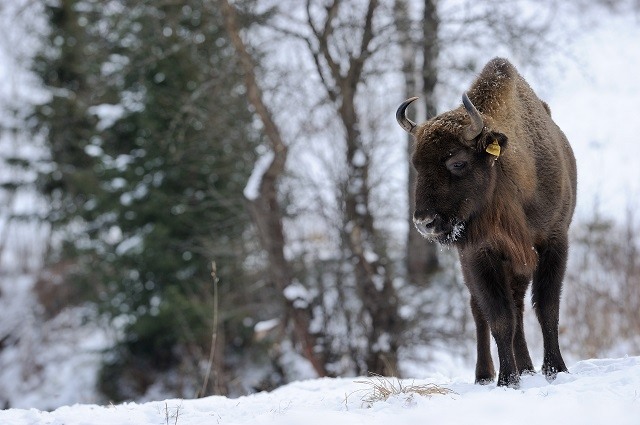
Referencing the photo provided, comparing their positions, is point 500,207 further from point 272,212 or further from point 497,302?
point 272,212

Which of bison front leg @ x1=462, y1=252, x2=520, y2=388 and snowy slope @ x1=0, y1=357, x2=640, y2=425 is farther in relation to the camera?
bison front leg @ x1=462, y1=252, x2=520, y2=388

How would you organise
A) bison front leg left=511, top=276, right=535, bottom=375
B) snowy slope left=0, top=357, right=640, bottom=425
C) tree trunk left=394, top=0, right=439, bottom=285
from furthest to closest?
tree trunk left=394, top=0, right=439, bottom=285 < bison front leg left=511, top=276, right=535, bottom=375 < snowy slope left=0, top=357, right=640, bottom=425

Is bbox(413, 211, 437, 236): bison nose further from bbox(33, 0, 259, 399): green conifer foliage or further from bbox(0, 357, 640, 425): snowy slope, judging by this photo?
bbox(33, 0, 259, 399): green conifer foliage

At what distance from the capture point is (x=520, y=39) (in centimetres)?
1134

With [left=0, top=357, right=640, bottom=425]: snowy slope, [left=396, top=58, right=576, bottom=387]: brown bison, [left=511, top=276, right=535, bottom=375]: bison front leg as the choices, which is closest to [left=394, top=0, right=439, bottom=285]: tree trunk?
[left=396, top=58, right=576, bottom=387]: brown bison

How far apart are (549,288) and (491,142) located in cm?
117

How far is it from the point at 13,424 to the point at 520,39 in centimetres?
936

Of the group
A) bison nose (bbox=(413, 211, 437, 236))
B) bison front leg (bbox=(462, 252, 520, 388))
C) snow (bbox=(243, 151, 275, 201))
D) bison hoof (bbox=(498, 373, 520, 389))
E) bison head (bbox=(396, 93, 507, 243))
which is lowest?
bison hoof (bbox=(498, 373, 520, 389))

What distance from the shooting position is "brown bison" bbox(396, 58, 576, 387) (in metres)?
5.00

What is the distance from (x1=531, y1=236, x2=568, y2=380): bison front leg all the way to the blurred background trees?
3.95m

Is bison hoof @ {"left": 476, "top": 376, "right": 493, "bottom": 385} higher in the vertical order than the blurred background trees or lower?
lower

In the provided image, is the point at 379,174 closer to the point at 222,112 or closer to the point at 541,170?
the point at 222,112

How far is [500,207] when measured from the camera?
17.1 ft

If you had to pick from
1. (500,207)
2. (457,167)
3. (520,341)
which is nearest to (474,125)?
(457,167)
